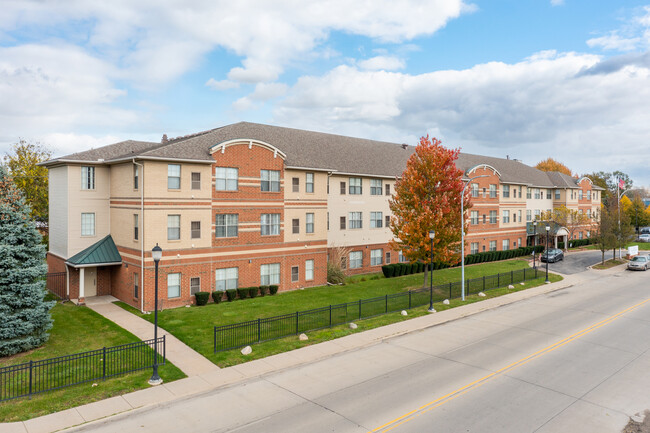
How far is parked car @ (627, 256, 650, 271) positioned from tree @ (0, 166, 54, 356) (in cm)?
5029

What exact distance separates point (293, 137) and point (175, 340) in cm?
2251

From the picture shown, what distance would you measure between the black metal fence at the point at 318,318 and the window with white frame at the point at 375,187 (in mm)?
13171

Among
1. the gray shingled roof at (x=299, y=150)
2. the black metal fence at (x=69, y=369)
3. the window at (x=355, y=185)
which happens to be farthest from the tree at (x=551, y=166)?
the black metal fence at (x=69, y=369)

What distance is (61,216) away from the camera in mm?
28531

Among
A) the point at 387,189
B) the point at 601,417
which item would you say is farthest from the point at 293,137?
the point at 601,417

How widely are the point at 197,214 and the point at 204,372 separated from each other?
12955 millimetres

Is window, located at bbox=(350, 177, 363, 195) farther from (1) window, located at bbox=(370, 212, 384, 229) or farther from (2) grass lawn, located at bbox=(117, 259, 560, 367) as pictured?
(2) grass lawn, located at bbox=(117, 259, 560, 367)

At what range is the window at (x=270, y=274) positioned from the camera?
29.8m

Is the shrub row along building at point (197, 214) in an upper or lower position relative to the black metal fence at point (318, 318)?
upper

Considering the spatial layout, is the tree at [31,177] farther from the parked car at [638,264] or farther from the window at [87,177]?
the parked car at [638,264]

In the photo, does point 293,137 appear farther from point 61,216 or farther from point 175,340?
point 175,340

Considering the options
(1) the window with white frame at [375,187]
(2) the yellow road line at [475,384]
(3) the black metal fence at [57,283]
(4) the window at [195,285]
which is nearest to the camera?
(2) the yellow road line at [475,384]

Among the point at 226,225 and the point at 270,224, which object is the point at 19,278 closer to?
the point at 226,225

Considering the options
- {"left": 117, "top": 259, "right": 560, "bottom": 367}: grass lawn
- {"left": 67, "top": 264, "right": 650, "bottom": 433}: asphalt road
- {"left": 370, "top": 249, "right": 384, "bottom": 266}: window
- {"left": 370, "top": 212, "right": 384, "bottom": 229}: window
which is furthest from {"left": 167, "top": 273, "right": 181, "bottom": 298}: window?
{"left": 370, "top": 212, "right": 384, "bottom": 229}: window
